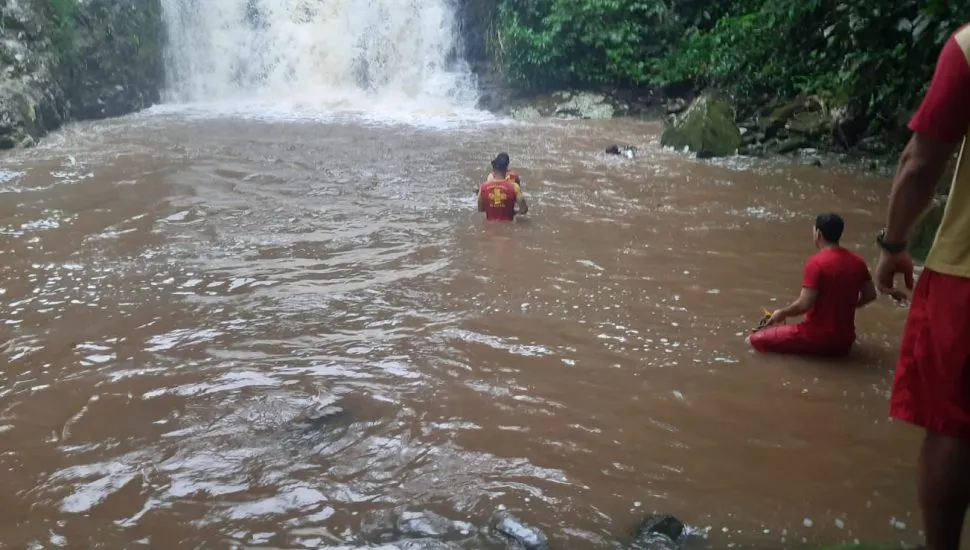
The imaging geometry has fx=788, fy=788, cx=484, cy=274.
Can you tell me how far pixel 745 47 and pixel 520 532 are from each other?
12925 millimetres

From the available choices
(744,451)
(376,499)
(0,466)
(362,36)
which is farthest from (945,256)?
(362,36)

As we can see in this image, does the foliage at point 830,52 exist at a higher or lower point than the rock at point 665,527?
higher

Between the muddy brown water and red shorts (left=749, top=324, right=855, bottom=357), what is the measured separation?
0.29ft

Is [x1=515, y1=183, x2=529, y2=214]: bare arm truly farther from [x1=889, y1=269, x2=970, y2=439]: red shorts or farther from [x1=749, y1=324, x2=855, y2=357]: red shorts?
[x1=889, y1=269, x2=970, y2=439]: red shorts

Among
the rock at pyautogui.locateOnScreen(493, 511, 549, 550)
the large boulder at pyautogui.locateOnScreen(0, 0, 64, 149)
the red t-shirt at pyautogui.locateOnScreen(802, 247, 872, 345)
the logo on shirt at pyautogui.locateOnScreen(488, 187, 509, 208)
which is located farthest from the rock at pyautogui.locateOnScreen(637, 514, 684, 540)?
the large boulder at pyautogui.locateOnScreen(0, 0, 64, 149)

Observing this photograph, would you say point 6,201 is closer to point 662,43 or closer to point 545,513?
point 545,513

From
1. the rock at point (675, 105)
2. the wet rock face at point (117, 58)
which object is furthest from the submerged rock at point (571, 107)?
the wet rock face at point (117, 58)

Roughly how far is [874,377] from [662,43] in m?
14.7

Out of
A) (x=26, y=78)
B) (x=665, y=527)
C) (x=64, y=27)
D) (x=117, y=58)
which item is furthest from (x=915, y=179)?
(x=117, y=58)

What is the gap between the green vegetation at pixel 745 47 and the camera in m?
9.30

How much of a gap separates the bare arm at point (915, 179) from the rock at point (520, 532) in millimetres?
1659

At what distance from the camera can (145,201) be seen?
9.07m

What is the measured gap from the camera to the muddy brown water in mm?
3221

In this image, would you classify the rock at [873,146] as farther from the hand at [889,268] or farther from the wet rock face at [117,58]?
the wet rock face at [117,58]
